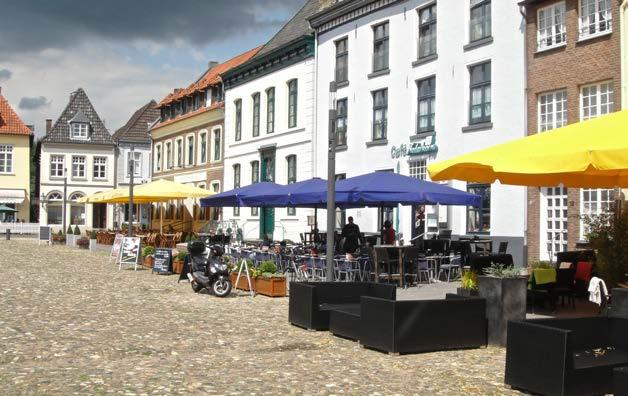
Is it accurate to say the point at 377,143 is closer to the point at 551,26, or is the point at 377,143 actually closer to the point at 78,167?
the point at 551,26

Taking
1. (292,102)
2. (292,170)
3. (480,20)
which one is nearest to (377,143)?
(480,20)

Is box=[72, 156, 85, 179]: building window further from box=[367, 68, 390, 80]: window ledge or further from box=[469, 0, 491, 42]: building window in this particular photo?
box=[469, 0, 491, 42]: building window

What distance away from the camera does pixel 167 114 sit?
2095 inches

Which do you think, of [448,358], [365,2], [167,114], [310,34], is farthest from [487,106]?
[167,114]

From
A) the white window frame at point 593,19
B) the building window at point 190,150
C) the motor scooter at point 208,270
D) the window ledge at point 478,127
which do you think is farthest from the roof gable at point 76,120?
the white window frame at point 593,19

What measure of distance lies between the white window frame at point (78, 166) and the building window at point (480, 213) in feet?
156

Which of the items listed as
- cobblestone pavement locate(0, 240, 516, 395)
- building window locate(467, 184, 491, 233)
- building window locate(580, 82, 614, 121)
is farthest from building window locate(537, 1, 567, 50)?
cobblestone pavement locate(0, 240, 516, 395)

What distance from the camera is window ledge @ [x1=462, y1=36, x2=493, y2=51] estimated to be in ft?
77.6

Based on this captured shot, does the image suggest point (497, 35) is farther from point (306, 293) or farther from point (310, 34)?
point (306, 293)

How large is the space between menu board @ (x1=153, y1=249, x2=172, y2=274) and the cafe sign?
9.78m

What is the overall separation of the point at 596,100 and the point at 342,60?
44.3 ft

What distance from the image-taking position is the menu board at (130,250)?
76.0ft

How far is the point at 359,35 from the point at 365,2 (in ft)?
4.43

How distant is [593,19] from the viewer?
66.0 feet
